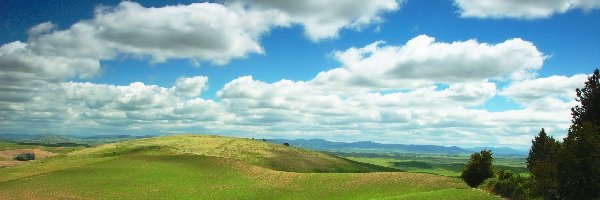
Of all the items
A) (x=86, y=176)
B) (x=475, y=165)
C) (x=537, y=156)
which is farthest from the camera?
(x=537, y=156)

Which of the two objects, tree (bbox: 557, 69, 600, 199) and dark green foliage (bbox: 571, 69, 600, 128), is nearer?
tree (bbox: 557, 69, 600, 199)

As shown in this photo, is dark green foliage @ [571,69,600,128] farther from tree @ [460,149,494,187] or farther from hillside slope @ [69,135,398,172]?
hillside slope @ [69,135,398,172]

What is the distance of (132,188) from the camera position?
74812 mm

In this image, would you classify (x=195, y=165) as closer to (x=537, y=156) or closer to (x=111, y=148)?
(x=111, y=148)

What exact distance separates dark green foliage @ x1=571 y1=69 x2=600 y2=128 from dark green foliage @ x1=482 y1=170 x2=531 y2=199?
9.31 metres

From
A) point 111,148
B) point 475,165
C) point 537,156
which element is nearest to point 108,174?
point 111,148

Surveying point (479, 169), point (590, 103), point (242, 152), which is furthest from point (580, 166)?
point (242, 152)

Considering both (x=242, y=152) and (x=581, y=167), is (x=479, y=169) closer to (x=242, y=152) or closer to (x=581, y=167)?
(x=581, y=167)

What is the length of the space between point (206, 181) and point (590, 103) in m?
57.8

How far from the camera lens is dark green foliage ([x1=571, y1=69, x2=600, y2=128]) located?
53.5 meters

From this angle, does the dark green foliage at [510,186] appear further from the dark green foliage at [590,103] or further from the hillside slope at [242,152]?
the hillside slope at [242,152]

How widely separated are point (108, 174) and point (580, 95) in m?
75.3

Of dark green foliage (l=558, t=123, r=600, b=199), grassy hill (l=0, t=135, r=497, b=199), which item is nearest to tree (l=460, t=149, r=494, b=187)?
grassy hill (l=0, t=135, r=497, b=199)

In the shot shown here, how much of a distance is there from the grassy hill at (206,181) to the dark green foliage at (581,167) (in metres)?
10.0
